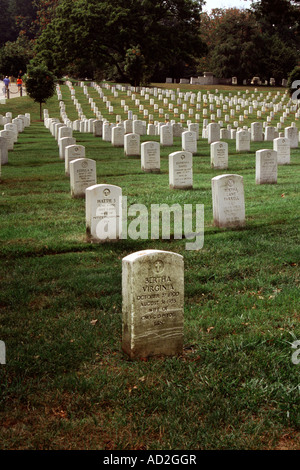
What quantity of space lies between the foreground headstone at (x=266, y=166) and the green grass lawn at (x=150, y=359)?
3478 mm

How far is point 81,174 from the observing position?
35.2 feet

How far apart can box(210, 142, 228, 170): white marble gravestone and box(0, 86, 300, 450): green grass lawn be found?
6448 millimetres

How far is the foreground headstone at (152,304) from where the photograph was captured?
170 inches

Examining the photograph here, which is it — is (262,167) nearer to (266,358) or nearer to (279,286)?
(279,286)

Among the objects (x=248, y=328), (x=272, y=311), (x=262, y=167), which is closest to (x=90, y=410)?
(x=248, y=328)

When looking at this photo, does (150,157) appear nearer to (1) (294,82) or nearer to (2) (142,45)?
(1) (294,82)

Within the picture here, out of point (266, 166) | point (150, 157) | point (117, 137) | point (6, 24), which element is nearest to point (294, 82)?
point (117, 137)

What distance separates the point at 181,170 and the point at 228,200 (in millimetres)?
3409

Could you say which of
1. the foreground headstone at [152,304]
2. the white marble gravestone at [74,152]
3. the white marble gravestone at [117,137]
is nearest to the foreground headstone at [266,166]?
the white marble gravestone at [74,152]

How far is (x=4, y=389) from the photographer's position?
3.88 meters

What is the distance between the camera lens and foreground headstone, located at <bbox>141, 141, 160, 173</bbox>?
49.0 ft

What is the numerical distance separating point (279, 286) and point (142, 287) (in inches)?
90.0

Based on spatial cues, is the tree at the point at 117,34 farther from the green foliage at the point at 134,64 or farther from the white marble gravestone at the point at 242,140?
the white marble gravestone at the point at 242,140

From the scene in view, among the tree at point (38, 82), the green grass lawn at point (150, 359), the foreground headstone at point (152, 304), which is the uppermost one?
the tree at point (38, 82)
